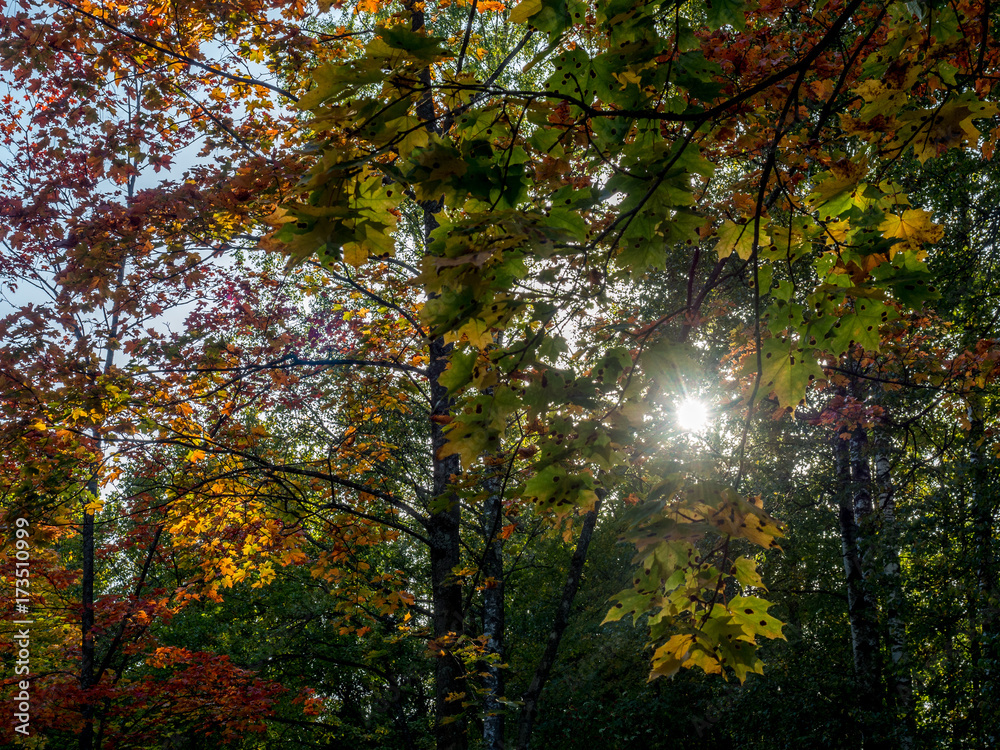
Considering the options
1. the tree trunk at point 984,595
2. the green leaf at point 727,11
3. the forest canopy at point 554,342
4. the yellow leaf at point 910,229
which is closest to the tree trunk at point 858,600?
the forest canopy at point 554,342

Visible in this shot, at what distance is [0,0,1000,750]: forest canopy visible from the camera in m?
1.89

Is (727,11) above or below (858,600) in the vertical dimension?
above

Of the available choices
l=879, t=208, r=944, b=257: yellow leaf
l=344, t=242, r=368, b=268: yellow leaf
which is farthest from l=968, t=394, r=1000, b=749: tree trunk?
l=344, t=242, r=368, b=268: yellow leaf

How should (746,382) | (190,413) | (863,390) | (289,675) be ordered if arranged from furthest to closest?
1. (289,675)
2. (863,390)
3. (190,413)
4. (746,382)

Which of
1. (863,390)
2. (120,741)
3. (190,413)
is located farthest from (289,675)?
(863,390)

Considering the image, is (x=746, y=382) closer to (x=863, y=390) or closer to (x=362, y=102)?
(x=863, y=390)

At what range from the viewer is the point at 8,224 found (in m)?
5.62

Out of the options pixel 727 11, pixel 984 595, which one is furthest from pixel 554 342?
pixel 984 595

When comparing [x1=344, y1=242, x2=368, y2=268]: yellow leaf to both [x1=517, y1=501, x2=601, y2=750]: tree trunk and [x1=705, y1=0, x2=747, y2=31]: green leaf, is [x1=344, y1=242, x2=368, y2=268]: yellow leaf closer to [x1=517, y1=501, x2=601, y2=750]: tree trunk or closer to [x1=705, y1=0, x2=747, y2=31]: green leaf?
[x1=705, y1=0, x2=747, y2=31]: green leaf

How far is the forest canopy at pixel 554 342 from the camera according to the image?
Answer: 189 centimetres

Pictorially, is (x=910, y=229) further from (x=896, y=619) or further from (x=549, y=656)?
(x=896, y=619)

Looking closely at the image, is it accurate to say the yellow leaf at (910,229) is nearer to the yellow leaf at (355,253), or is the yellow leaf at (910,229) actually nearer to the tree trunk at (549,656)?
the yellow leaf at (355,253)

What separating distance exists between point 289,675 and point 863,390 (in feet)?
52.5

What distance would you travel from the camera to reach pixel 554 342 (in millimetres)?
2080
